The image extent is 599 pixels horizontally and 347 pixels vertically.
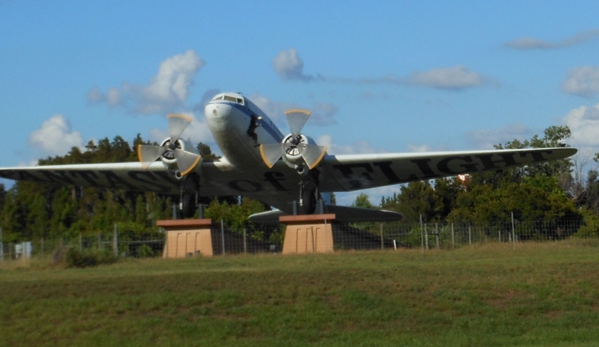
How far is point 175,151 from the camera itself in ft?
99.8

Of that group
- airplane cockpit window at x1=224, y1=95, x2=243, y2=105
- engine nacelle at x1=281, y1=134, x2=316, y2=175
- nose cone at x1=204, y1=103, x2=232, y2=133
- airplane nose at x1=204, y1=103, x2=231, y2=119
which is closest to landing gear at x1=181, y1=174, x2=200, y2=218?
nose cone at x1=204, y1=103, x2=232, y2=133

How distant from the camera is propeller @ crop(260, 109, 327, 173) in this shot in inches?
1141

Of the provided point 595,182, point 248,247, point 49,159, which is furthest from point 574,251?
point 49,159

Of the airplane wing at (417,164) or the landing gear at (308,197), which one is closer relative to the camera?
the landing gear at (308,197)

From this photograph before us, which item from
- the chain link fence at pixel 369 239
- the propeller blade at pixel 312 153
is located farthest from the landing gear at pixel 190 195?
the propeller blade at pixel 312 153

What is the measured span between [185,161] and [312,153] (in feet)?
15.2

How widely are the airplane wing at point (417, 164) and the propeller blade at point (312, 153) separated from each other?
202 cm

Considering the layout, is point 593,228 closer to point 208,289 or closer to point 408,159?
point 408,159

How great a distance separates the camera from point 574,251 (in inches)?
919

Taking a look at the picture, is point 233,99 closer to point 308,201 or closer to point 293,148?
point 293,148

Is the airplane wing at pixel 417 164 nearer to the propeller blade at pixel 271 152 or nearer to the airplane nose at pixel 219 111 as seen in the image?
the propeller blade at pixel 271 152

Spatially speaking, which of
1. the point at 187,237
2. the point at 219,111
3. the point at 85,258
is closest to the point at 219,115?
the point at 219,111

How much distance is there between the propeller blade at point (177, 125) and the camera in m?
30.6

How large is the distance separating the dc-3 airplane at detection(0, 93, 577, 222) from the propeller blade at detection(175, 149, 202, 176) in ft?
0.12
